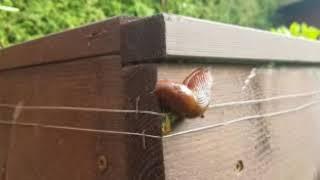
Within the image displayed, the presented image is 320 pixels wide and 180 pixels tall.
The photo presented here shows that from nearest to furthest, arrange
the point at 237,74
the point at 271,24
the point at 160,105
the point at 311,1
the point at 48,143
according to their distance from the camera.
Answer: the point at 160,105 < the point at 237,74 < the point at 48,143 < the point at 271,24 < the point at 311,1

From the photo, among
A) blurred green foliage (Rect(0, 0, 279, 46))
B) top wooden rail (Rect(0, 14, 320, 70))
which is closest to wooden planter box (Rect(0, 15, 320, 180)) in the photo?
Result: top wooden rail (Rect(0, 14, 320, 70))

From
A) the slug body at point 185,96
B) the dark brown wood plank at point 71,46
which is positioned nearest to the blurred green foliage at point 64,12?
the dark brown wood plank at point 71,46

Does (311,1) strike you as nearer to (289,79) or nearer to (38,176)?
(289,79)

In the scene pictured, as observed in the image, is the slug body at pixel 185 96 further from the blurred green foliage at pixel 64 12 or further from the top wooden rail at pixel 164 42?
the blurred green foliage at pixel 64 12

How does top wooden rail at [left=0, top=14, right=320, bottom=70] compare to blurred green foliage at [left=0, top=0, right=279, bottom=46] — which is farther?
blurred green foliage at [left=0, top=0, right=279, bottom=46]

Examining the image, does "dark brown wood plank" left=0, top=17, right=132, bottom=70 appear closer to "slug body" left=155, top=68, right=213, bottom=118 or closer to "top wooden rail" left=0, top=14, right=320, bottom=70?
"top wooden rail" left=0, top=14, right=320, bottom=70

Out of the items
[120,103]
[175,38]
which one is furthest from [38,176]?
[175,38]
